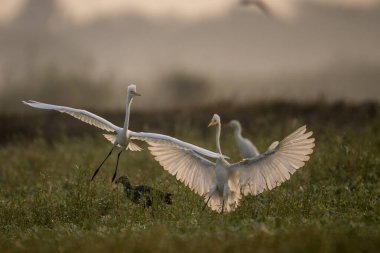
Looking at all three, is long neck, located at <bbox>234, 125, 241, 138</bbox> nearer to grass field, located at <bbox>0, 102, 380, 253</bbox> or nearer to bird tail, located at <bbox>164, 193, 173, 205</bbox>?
grass field, located at <bbox>0, 102, 380, 253</bbox>

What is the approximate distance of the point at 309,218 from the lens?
26.8 ft

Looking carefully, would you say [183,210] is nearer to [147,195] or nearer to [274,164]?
[147,195]

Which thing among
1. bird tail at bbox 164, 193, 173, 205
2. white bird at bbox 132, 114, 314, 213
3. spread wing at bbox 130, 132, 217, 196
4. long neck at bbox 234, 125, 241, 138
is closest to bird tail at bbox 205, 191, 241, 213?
white bird at bbox 132, 114, 314, 213

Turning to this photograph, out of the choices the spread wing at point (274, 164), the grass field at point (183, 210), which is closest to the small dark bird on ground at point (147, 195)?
the grass field at point (183, 210)

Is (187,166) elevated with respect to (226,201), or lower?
elevated

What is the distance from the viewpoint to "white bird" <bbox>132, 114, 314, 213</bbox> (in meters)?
8.59

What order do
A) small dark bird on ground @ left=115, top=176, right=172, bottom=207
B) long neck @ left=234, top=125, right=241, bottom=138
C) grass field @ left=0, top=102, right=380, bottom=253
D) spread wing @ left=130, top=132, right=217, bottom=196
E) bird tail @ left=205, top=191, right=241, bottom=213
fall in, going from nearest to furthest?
grass field @ left=0, top=102, right=380, bottom=253 < small dark bird on ground @ left=115, top=176, right=172, bottom=207 < bird tail @ left=205, top=191, right=241, bottom=213 < spread wing @ left=130, top=132, right=217, bottom=196 < long neck @ left=234, top=125, right=241, bottom=138

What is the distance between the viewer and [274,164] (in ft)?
28.9

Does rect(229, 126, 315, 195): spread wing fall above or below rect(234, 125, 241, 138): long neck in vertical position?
below

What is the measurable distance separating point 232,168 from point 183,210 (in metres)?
0.84

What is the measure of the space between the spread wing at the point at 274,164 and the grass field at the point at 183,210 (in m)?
0.27

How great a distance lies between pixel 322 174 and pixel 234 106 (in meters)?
9.81

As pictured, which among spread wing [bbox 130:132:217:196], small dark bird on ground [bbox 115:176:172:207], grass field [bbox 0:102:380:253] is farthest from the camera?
spread wing [bbox 130:132:217:196]

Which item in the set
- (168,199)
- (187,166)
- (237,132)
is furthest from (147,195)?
(237,132)
